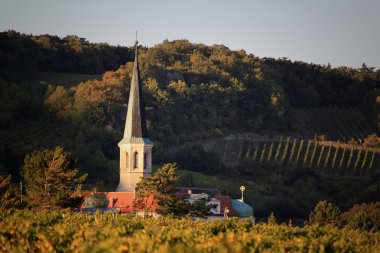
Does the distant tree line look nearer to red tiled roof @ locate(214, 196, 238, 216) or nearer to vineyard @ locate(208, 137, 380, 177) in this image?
vineyard @ locate(208, 137, 380, 177)

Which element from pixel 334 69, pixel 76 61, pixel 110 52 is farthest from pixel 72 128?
pixel 334 69

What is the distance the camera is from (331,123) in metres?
130

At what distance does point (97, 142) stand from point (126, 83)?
55.6ft

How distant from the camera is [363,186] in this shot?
10062 cm

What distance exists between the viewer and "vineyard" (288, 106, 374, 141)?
12369cm

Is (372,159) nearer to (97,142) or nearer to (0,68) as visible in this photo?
(97,142)

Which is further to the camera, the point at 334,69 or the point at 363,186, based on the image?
the point at 334,69

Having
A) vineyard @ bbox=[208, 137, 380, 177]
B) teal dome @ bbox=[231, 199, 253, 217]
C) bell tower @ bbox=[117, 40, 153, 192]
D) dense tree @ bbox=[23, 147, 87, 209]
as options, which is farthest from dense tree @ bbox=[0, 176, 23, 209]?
vineyard @ bbox=[208, 137, 380, 177]

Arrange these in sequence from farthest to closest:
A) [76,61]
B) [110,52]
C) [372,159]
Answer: [110,52] → [76,61] → [372,159]

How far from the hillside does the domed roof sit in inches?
418

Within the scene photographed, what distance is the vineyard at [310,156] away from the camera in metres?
104

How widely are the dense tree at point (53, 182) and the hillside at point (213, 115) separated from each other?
21.1 m

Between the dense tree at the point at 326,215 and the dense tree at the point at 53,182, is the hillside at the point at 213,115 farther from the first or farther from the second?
the dense tree at the point at 53,182

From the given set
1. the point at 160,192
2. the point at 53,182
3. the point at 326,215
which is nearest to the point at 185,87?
the point at 326,215
